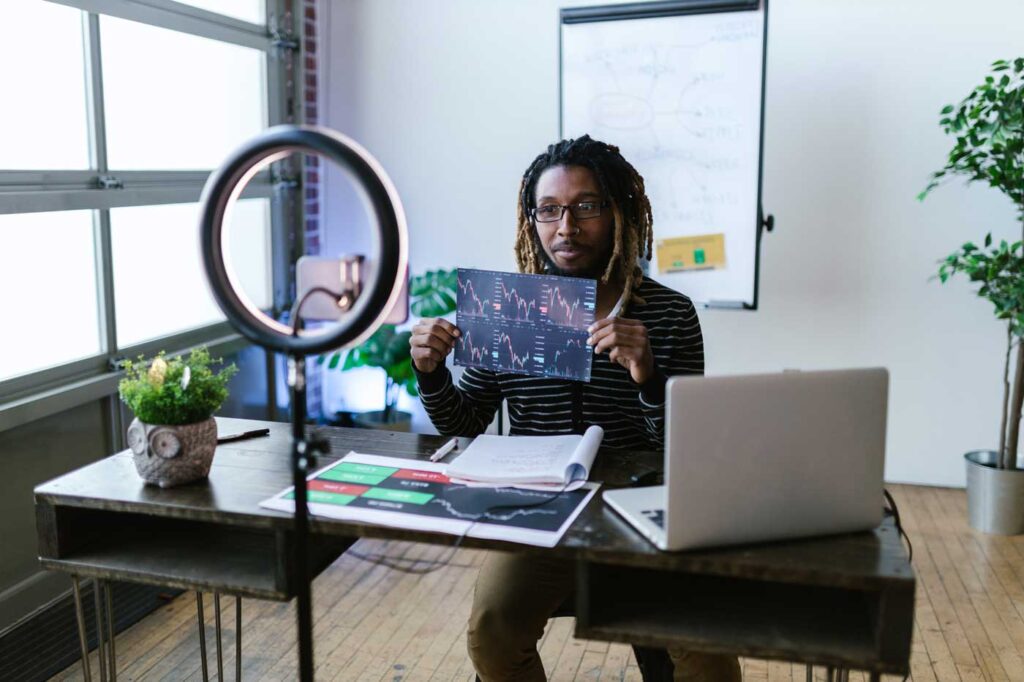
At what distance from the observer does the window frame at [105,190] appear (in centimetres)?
248

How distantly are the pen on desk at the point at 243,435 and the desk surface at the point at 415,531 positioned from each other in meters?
0.02

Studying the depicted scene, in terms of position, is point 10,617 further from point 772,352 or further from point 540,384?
point 772,352

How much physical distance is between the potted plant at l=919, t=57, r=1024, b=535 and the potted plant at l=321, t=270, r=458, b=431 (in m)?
1.81

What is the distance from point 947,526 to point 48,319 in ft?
9.75

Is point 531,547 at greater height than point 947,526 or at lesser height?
greater

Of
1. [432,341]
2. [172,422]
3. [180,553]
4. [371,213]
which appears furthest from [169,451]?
[371,213]

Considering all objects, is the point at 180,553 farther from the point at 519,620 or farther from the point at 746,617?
the point at 746,617

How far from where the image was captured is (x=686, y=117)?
11.4 feet

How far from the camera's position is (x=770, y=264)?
148 inches

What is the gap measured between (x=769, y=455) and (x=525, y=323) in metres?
0.63

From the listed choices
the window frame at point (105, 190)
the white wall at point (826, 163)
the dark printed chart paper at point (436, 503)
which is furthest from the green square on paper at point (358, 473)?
the white wall at point (826, 163)

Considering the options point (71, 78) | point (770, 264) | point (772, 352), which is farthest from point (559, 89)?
point (71, 78)

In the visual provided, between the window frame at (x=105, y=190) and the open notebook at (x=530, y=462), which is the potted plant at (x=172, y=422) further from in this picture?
the window frame at (x=105, y=190)

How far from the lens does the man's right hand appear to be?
70.4 inches
